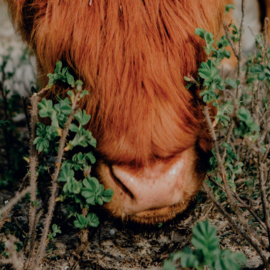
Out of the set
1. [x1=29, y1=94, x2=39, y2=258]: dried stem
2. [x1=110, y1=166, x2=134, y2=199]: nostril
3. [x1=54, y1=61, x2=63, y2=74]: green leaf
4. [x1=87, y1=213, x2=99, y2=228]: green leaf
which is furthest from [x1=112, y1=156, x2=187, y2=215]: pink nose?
[x1=54, y1=61, x2=63, y2=74]: green leaf

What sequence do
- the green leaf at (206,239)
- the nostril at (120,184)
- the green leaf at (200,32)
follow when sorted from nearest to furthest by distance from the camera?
1. the green leaf at (206,239)
2. the green leaf at (200,32)
3. the nostril at (120,184)

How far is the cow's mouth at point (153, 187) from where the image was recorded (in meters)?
1.49

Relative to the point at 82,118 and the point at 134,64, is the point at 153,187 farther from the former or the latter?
the point at 134,64

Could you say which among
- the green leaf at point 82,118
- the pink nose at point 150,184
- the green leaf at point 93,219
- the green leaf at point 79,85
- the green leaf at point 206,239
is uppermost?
the green leaf at point 79,85

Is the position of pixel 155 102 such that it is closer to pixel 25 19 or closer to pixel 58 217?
pixel 25 19

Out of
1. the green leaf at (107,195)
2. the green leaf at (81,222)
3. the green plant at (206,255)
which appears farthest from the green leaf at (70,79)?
the green plant at (206,255)

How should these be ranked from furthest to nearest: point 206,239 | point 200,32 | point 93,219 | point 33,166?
point 93,219
point 33,166
point 200,32
point 206,239

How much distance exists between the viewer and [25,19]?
182cm

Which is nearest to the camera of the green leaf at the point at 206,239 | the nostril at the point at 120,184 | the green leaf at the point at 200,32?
the green leaf at the point at 206,239

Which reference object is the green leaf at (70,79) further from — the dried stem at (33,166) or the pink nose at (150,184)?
the pink nose at (150,184)

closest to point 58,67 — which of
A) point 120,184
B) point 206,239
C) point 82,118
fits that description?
point 82,118

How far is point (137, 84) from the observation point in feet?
4.94

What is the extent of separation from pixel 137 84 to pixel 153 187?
17.8 inches

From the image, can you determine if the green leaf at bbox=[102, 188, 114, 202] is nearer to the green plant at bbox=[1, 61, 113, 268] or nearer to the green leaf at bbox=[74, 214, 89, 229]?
the green plant at bbox=[1, 61, 113, 268]
